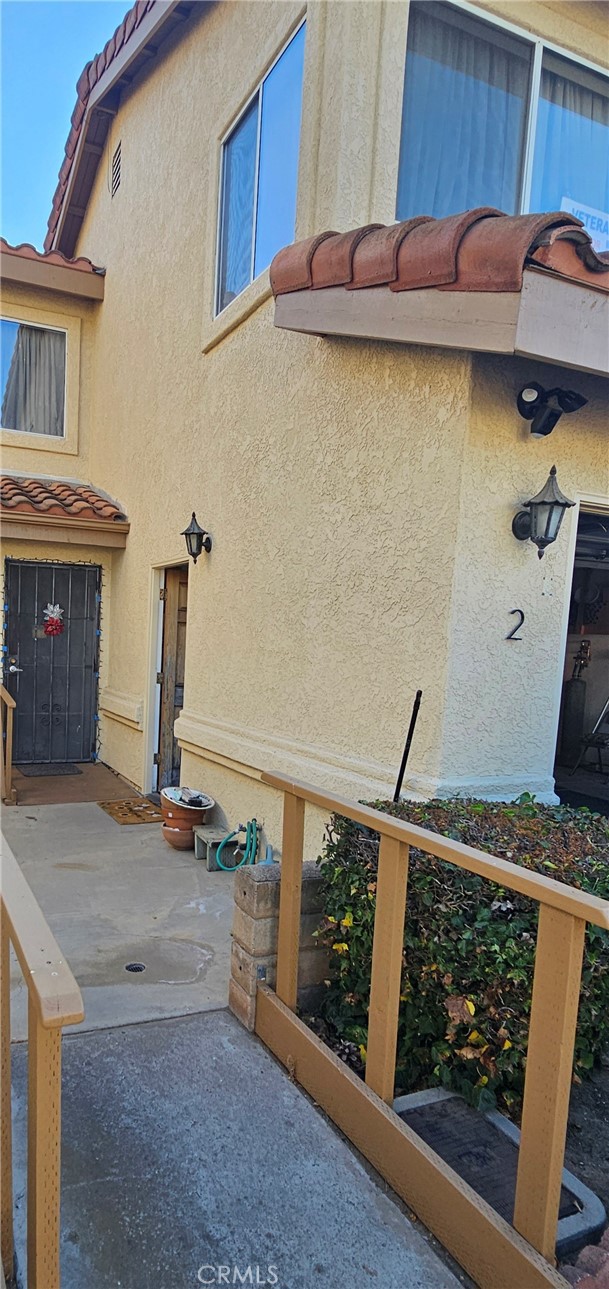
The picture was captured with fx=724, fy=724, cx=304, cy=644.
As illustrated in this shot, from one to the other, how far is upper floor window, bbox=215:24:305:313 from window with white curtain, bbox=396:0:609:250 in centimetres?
95

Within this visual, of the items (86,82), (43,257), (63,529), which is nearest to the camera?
(63,529)

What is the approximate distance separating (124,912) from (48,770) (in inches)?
184

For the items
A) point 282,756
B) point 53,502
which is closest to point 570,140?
point 282,756

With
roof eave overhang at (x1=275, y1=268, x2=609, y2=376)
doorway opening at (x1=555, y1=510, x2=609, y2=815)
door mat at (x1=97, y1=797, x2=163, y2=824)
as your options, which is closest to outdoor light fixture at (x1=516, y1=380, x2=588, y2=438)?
roof eave overhang at (x1=275, y1=268, x2=609, y2=376)

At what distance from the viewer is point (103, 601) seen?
31.1ft

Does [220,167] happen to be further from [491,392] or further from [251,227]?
[491,392]

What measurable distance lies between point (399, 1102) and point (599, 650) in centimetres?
738

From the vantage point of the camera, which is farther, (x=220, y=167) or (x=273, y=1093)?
(x=220, y=167)

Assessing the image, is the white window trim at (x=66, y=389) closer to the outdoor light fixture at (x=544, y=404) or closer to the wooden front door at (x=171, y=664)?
the wooden front door at (x=171, y=664)

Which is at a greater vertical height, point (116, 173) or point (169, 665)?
point (116, 173)

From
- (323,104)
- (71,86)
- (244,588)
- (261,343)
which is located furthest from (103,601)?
(71,86)

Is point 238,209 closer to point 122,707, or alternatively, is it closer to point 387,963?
point 122,707

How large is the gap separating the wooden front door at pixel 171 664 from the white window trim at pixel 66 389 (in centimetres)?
364

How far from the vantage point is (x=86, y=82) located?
365 inches
